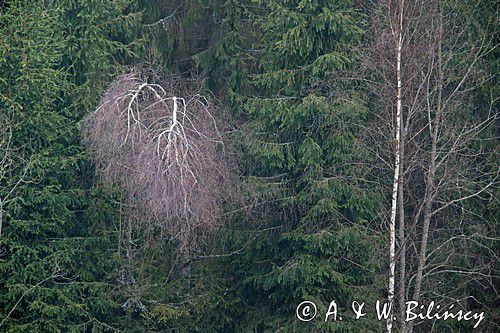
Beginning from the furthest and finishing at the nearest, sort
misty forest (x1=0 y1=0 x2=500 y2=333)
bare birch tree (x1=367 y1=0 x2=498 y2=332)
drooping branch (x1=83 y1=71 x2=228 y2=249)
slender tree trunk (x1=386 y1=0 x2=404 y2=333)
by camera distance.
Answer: misty forest (x1=0 y1=0 x2=500 y2=333) → bare birch tree (x1=367 y1=0 x2=498 y2=332) → slender tree trunk (x1=386 y1=0 x2=404 y2=333) → drooping branch (x1=83 y1=71 x2=228 y2=249)

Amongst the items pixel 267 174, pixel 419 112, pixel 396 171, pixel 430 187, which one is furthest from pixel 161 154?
pixel 419 112

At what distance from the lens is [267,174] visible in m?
18.1

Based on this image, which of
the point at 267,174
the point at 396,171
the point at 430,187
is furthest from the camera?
the point at 267,174

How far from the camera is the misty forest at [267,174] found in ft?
51.2

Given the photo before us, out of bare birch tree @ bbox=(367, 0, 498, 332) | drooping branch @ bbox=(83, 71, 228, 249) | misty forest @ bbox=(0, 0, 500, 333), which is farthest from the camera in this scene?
misty forest @ bbox=(0, 0, 500, 333)

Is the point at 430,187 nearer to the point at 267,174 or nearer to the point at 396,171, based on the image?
the point at 396,171

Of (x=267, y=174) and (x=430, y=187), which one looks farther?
(x=267, y=174)

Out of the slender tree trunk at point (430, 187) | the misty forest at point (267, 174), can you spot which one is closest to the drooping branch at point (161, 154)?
the misty forest at point (267, 174)

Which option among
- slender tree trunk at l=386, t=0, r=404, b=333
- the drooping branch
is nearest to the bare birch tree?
slender tree trunk at l=386, t=0, r=404, b=333

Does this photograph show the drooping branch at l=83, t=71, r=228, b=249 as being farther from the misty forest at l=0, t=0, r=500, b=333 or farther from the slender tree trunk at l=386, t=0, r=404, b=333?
the slender tree trunk at l=386, t=0, r=404, b=333

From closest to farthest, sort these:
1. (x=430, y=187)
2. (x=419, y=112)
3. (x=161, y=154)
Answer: (x=161, y=154) < (x=430, y=187) < (x=419, y=112)

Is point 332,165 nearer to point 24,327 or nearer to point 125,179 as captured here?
point 125,179

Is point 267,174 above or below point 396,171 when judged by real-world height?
below

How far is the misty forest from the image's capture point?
51.2 feet
